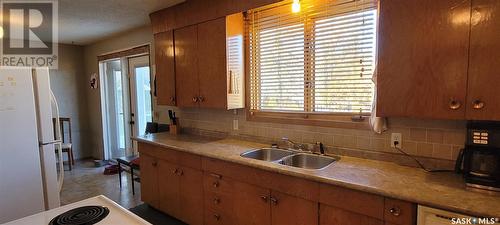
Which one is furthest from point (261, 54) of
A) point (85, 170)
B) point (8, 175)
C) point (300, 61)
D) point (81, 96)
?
point (81, 96)

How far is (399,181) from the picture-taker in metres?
1.53

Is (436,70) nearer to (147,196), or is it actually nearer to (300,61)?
(300,61)

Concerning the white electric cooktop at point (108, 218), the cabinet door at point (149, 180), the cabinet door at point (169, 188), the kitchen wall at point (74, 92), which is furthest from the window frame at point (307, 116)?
the kitchen wall at point (74, 92)

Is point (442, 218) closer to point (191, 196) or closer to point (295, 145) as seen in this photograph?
point (295, 145)

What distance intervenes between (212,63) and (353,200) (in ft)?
5.85

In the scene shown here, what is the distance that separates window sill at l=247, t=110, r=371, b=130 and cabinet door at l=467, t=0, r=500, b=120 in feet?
2.36

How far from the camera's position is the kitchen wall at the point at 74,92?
17.2ft

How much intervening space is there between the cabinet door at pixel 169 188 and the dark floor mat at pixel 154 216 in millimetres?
82

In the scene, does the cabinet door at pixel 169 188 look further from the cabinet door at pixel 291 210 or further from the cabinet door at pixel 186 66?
the cabinet door at pixel 291 210

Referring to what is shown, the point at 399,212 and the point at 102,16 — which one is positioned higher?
the point at 102,16

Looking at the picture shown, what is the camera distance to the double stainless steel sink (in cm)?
216

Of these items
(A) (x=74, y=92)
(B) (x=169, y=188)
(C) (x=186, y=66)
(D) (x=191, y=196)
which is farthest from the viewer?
(A) (x=74, y=92)

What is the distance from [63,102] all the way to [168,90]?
335 centimetres

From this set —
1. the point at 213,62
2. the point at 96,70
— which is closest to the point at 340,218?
the point at 213,62
